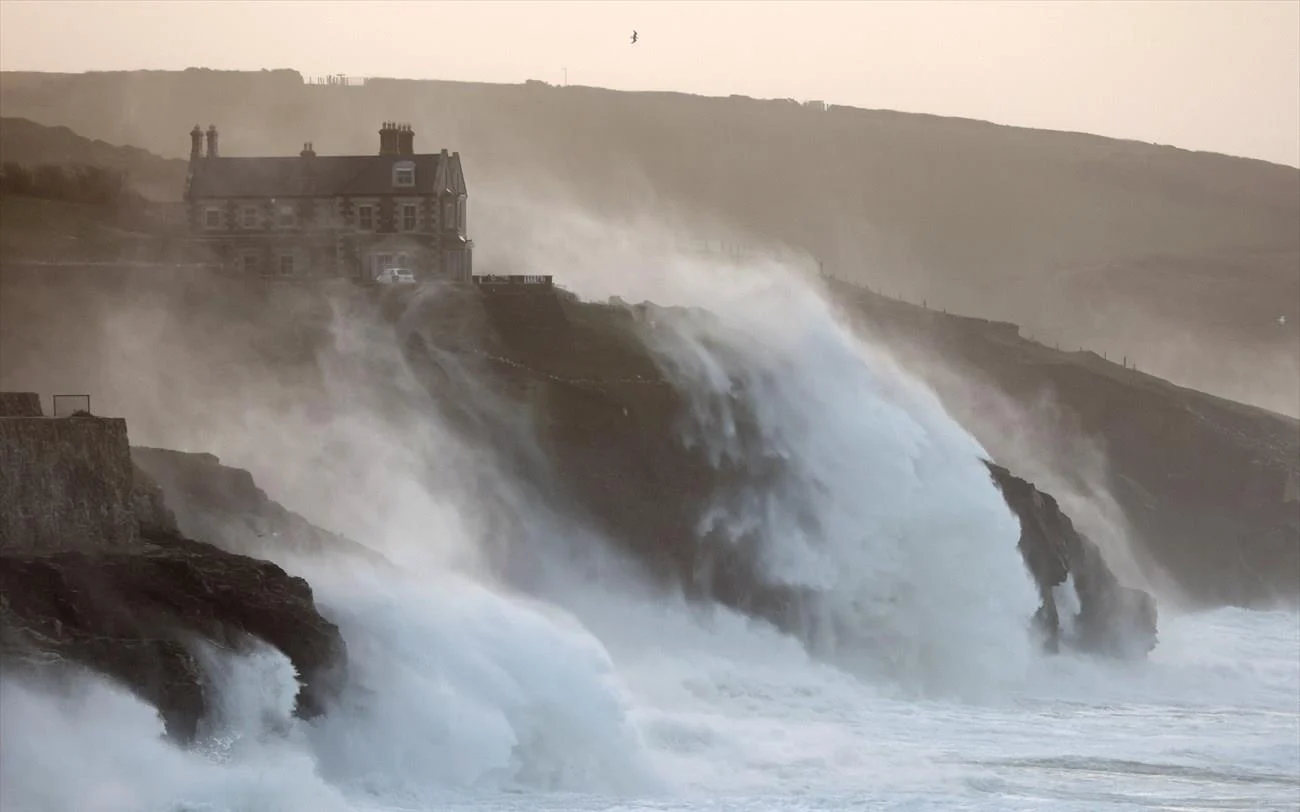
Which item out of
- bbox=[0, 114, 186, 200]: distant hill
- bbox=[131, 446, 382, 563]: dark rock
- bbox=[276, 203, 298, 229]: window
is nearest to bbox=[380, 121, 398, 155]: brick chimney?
bbox=[276, 203, 298, 229]: window

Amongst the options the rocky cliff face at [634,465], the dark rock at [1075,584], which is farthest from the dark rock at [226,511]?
the dark rock at [1075,584]

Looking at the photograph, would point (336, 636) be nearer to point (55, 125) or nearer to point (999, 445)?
A: point (999, 445)

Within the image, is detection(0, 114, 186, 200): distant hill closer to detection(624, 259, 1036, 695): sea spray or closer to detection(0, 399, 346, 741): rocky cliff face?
detection(624, 259, 1036, 695): sea spray

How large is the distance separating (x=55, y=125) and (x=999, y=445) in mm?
30027

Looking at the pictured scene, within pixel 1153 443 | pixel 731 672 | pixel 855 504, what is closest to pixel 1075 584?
pixel 855 504

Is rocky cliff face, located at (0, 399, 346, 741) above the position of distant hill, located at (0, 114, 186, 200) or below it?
below

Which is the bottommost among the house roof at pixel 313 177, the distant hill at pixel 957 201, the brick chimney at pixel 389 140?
the house roof at pixel 313 177

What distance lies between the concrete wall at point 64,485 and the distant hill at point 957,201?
81654 millimetres

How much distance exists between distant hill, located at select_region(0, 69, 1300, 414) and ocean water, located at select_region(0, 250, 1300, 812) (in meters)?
61.9

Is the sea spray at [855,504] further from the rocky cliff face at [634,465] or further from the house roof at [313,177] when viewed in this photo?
the house roof at [313,177]

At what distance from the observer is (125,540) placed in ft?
111

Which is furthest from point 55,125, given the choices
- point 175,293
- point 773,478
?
point 773,478

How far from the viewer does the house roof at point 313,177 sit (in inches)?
2448

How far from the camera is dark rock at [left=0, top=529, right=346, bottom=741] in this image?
3197 centimetres
